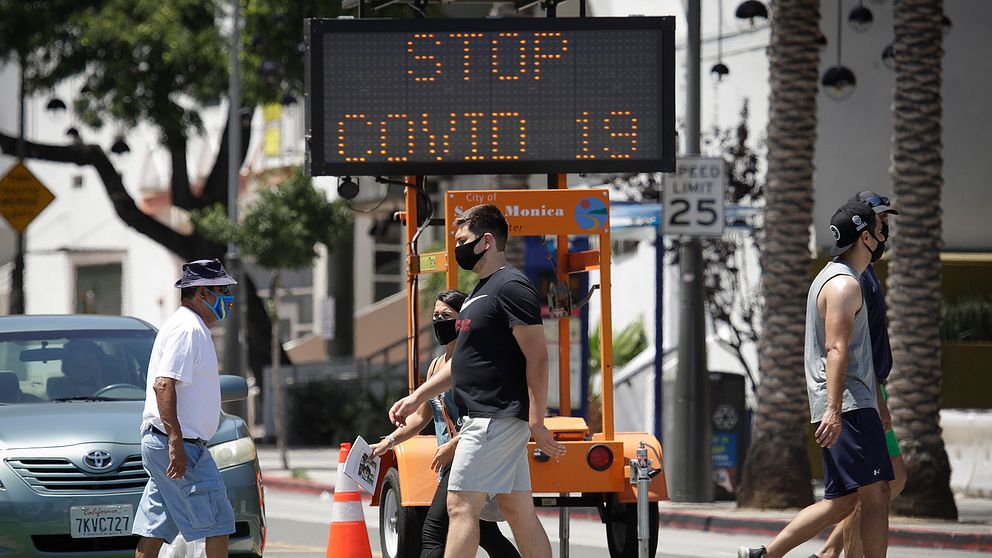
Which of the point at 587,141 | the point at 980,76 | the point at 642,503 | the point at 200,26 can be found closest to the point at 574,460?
the point at 642,503

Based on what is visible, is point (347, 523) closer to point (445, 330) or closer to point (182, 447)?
point (445, 330)

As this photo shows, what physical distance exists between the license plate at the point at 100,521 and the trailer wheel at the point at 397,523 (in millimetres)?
1629

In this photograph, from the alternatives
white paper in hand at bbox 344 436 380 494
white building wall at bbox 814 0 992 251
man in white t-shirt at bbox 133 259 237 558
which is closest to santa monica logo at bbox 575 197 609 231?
white paper in hand at bbox 344 436 380 494

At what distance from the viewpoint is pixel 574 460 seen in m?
9.21

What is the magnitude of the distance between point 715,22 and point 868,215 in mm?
14988

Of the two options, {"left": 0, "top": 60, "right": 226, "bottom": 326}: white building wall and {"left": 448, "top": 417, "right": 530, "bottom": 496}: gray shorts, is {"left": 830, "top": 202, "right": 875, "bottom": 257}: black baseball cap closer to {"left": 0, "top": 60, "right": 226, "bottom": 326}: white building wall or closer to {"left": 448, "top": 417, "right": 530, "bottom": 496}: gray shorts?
{"left": 448, "top": 417, "right": 530, "bottom": 496}: gray shorts

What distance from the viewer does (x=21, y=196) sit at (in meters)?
26.0

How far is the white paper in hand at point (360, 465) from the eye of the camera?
28.7ft

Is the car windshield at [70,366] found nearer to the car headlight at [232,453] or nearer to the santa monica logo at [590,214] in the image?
the car headlight at [232,453]

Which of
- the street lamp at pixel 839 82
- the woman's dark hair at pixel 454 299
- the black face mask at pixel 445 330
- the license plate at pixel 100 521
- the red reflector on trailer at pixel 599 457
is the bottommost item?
the license plate at pixel 100 521

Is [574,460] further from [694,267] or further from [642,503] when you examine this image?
[694,267]

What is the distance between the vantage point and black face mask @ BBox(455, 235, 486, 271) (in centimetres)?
756

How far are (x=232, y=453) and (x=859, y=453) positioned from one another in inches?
132

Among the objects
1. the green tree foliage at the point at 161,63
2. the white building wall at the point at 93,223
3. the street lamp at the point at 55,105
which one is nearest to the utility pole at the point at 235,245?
the green tree foliage at the point at 161,63
